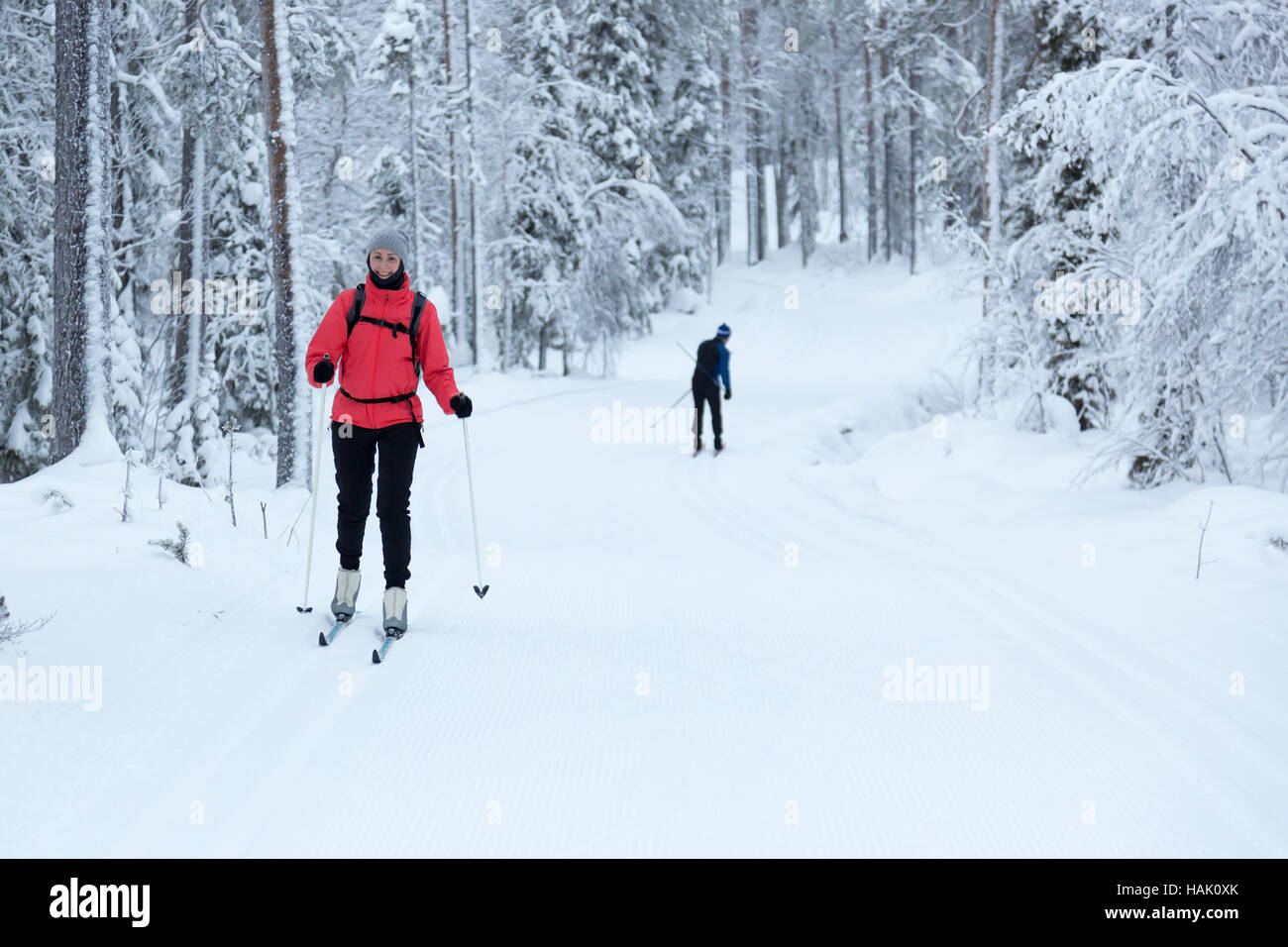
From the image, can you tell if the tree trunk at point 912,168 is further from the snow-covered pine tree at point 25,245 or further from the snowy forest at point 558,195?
the snow-covered pine tree at point 25,245

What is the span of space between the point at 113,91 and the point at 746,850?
18.0 meters

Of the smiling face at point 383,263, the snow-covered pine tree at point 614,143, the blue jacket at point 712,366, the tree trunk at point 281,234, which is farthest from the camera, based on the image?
the snow-covered pine tree at point 614,143

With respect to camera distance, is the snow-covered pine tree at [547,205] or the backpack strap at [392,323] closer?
the backpack strap at [392,323]

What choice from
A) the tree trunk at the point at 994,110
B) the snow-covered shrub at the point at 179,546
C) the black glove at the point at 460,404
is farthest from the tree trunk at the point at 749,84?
the black glove at the point at 460,404

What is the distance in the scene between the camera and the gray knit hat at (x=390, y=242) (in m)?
5.50

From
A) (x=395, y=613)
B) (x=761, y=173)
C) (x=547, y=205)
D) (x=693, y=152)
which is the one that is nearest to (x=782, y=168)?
(x=761, y=173)

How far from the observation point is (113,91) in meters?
16.8

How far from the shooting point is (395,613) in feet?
18.9

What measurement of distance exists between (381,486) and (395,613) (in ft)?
2.37

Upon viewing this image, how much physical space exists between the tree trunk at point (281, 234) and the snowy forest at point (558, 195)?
3 cm

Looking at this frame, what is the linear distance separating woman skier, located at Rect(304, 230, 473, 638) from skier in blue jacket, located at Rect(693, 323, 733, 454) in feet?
30.9

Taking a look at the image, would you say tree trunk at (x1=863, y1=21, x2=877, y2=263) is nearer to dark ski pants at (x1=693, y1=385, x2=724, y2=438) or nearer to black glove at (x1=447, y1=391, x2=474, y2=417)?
dark ski pants at (x1=693, y1=385, x2=724, y2=438)

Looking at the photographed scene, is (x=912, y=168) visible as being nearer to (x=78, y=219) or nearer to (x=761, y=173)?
(x=761, y=173)
